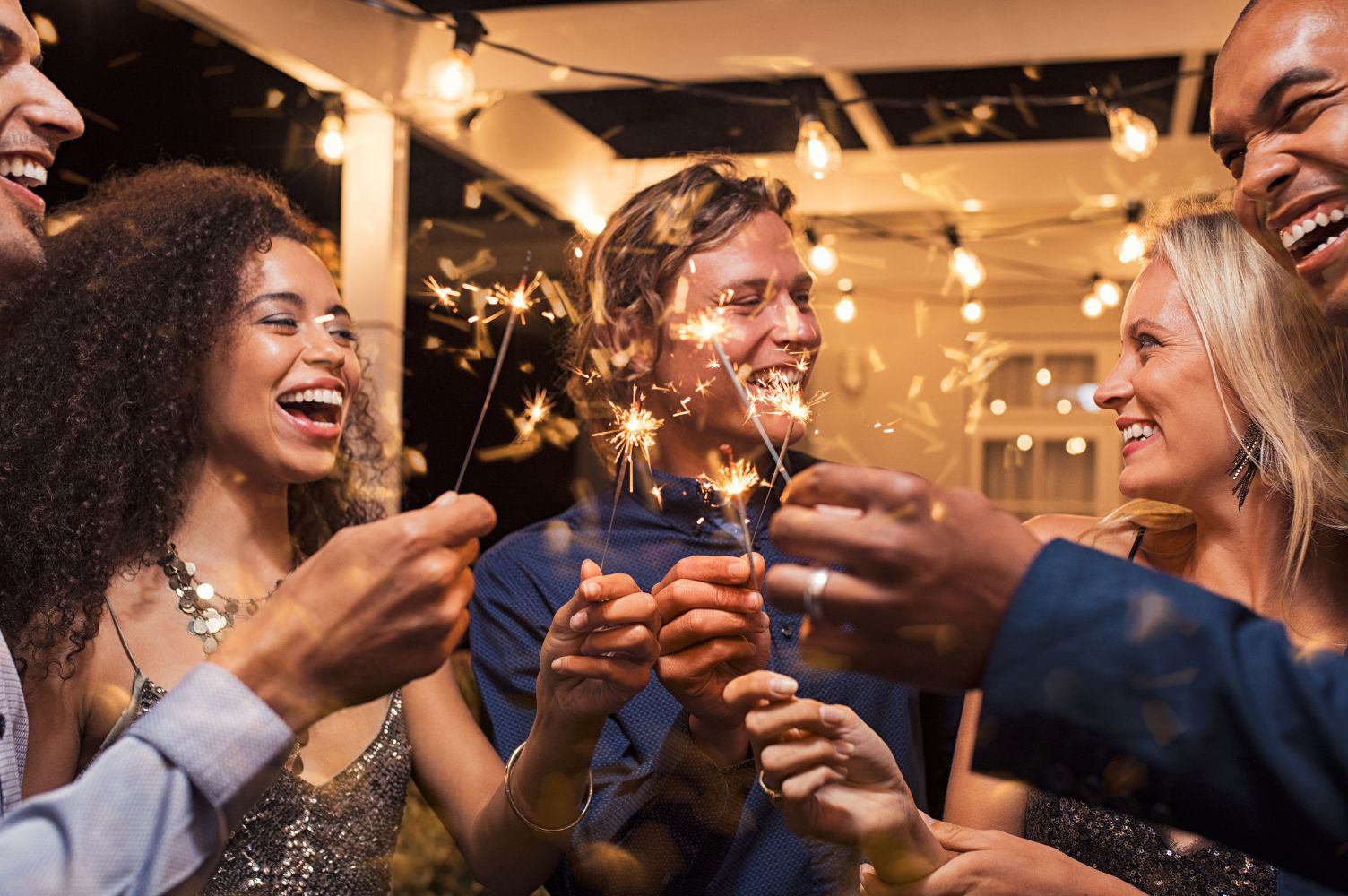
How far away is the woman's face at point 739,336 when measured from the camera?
2227 mm

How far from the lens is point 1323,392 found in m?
1.88

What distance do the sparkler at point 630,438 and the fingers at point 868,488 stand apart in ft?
3.62

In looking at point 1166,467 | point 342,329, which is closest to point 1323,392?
point 1166,467

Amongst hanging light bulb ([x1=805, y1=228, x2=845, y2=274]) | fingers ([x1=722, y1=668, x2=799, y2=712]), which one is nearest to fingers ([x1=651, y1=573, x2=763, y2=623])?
fingers ([x1=722, y1=668, x2=799, y2=712])

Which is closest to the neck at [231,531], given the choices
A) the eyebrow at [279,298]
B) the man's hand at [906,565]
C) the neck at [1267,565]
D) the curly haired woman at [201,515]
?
the curly haired woman at [201,515]

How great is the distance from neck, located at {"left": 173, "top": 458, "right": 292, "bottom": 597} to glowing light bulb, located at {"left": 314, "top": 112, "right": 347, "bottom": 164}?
232cm

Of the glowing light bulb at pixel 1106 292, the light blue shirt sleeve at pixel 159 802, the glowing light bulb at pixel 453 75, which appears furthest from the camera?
the glowing light bulb at pixel 1106 292

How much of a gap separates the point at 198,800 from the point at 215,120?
8.90 ft

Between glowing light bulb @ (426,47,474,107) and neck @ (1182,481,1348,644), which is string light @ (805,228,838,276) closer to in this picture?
glowing light bulb @ (426,47,474,107)

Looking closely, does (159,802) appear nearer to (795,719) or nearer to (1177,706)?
(795,719)

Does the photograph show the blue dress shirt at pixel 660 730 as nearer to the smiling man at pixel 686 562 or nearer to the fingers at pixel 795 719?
the smiling man at pixel 686 562

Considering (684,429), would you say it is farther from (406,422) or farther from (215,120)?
(406,422)

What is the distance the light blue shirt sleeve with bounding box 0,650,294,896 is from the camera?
1078 millimetres

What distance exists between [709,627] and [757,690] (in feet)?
0.77
